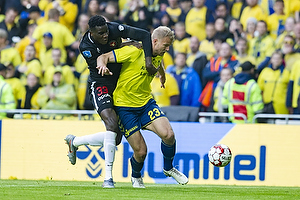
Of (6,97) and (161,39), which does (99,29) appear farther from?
(6,97)

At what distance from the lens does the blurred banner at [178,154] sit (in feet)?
40.5

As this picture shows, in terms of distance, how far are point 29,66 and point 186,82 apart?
13.6ft

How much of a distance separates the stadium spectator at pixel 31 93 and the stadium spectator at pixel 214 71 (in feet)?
13.5

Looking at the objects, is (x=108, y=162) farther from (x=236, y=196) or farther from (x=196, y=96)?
(x=196, y=96)

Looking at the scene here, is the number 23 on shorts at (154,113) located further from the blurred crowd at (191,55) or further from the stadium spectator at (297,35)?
the stadium spectator at (297,35)

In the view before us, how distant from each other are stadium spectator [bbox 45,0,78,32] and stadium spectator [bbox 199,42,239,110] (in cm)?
462

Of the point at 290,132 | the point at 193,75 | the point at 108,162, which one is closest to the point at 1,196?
the point at 108,162

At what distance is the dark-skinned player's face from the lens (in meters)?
8.77

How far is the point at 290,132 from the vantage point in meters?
12.3

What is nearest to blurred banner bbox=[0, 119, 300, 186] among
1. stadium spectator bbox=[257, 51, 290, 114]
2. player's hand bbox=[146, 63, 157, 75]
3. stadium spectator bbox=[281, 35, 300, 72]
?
stadium spectator bbox=[257, 51, 290, 114]

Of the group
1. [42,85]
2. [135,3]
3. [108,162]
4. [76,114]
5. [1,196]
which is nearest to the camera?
[1,196]

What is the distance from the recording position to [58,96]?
1477 centimetres

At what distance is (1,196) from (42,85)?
813cm

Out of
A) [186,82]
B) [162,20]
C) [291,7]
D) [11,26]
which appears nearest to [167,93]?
[186,82]
